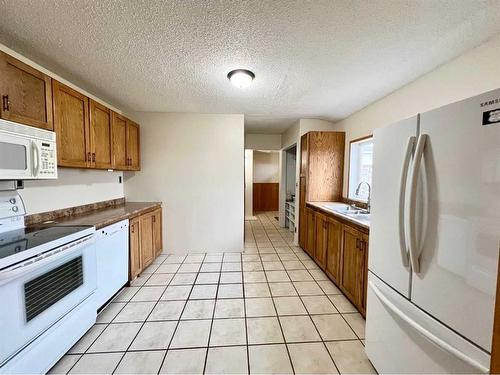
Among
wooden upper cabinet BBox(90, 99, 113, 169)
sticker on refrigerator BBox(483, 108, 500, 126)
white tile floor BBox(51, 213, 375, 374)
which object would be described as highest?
wooden upper cabinet BBox(90, 99, 113, 169)

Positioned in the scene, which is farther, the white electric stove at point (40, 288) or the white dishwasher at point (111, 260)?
the white dishwasher at point (111, 260)

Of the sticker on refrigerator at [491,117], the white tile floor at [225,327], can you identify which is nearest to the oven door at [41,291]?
the white tile floor at [225,327]

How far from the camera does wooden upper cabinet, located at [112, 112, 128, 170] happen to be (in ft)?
8.89

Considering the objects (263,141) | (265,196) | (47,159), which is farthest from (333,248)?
(265,196)

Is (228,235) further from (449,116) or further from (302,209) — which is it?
(449,116)

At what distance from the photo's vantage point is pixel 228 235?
361 centimetres

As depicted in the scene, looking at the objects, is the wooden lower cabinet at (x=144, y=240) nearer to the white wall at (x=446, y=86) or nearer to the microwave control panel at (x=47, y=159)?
the microwave control panel at (x=47, y=159)

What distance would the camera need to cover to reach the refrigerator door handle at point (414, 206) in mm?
1049

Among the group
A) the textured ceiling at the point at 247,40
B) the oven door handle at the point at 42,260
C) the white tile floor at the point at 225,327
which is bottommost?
the white tile floor at the point at 225,327

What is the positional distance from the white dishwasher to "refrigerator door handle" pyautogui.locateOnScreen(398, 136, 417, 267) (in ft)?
7.60

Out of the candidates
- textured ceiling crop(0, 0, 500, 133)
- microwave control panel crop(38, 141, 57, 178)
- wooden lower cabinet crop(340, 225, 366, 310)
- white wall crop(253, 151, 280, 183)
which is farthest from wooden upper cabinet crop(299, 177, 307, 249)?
white wall crop(253, 151, 280, 183)

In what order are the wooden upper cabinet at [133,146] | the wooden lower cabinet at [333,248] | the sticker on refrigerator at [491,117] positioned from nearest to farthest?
1. the sticker on refrigerator at [491,117]
2. the wooden lower cabinet at [333,248]
3. the wooden upper cabinet at [133,146]

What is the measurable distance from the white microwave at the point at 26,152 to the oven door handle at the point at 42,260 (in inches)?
22.8

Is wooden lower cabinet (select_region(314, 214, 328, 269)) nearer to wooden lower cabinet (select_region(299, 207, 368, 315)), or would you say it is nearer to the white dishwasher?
wooden lower cabinet (select_region(299, 207, 368, 315))
